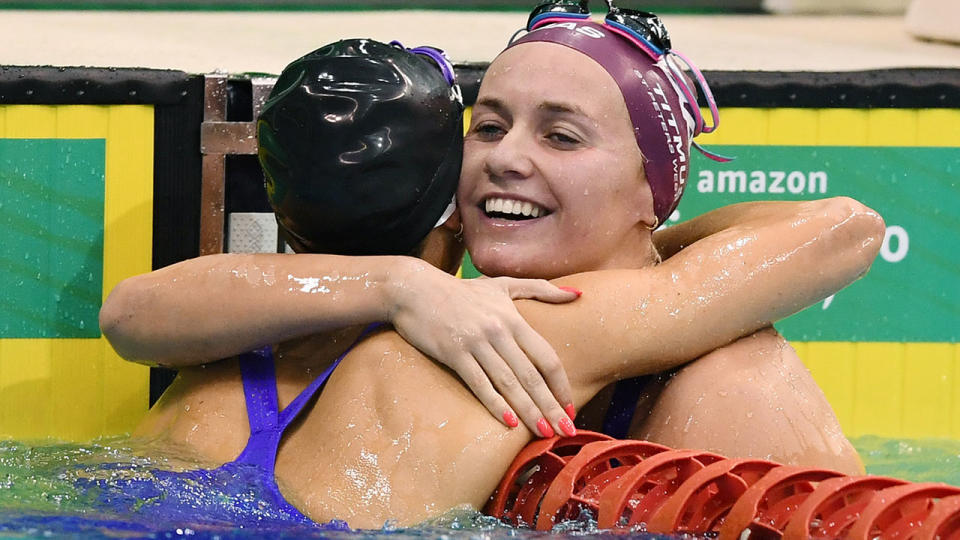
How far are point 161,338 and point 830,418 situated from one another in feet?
4.24

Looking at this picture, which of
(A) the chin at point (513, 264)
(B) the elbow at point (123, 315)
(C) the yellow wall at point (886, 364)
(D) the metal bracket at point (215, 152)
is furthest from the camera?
(C) the yellow wall at point (886, 364)

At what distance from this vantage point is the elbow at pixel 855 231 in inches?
101

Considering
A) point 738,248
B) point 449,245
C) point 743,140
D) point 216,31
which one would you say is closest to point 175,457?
point 449,245

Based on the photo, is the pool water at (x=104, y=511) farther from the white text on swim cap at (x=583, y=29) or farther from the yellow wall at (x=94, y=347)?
the white text on swim cap at (x=583, y=29)

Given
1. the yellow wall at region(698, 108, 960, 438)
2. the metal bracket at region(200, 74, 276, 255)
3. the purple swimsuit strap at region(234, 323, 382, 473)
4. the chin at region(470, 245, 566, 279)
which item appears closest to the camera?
the purple swimsuit strap at region(234, 323, 382, 473)

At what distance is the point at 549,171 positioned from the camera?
103 inches

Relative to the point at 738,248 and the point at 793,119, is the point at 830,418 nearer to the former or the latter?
the point at 738,248

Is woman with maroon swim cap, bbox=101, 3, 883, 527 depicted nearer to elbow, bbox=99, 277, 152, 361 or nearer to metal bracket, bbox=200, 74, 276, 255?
elbow, bbox=99, 277, 152, 361

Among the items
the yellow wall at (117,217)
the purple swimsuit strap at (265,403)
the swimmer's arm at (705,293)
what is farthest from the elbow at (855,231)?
the yellow wall at (117,217)

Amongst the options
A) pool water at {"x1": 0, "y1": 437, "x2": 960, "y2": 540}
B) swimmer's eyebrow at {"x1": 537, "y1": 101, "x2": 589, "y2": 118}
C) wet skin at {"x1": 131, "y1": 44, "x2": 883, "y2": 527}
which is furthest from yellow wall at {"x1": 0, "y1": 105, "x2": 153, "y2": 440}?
swimmer's eyebrow at {"x1": 537, "y1": 101, "x2": 589, "y2": 118}

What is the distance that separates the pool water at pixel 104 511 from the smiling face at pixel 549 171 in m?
0.67

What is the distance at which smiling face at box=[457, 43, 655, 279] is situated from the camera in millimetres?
2629

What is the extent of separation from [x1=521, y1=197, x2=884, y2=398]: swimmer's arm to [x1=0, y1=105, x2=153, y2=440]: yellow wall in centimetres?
146

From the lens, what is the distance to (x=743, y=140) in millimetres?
3689
